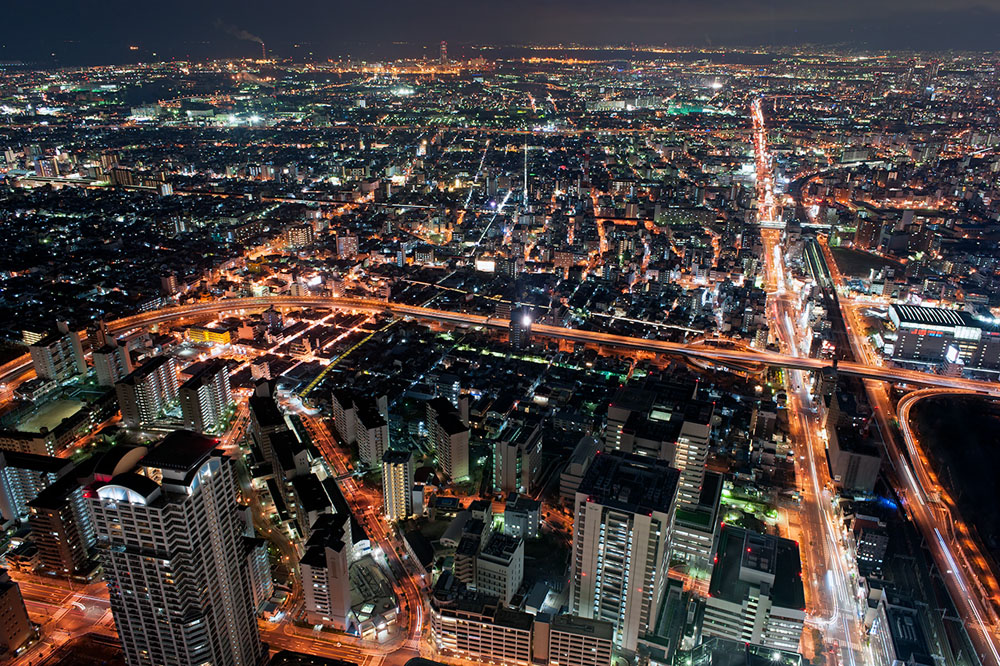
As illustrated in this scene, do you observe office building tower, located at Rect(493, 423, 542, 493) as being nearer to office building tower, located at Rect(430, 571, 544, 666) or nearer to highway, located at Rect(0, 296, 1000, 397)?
office building tower, located at Rect(430, 571, 544, 666)

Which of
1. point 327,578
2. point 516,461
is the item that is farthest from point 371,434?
point 327,578

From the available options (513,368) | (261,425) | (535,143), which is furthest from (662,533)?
(535,143)

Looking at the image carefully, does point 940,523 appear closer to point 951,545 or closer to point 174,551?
point 951,545

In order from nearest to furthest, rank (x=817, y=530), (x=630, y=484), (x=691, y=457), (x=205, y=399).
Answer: (x=630, y=484) → (x=691, y=457) → (x=817, y=530) → (x=205, y=399)

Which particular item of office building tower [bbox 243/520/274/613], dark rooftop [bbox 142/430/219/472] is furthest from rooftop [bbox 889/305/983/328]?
dark rooftop [bbox 142/430/219/472]

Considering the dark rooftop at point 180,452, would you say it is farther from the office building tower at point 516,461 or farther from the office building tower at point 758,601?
the office building tower at point 758,601

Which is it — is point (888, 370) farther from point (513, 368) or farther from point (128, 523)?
point (128, 523)
